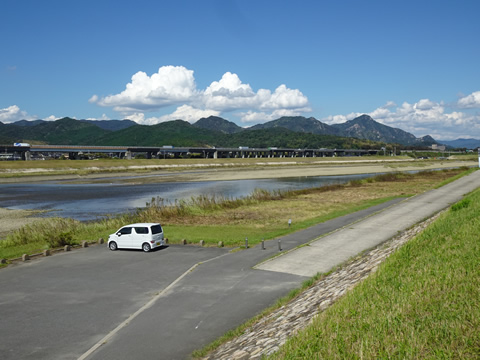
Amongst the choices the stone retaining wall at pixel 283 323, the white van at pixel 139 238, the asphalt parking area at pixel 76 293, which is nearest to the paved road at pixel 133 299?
the asphalt parking area at pixel 76 293

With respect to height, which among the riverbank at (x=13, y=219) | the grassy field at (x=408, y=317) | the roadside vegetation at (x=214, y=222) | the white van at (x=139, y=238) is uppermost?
the grassy field at (x=408, y=317)

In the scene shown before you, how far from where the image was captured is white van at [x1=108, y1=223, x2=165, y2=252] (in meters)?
27.5

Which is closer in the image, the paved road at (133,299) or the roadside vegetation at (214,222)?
the paved road at (133,299)

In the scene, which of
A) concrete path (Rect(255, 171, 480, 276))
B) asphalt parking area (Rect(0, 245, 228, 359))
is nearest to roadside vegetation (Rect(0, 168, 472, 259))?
asphalt parking area (Rect(0, 245, 228, 359))

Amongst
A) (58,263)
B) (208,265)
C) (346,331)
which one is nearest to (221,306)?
(208,265)

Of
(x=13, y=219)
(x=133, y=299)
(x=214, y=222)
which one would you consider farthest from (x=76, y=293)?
(x=13, y=219)

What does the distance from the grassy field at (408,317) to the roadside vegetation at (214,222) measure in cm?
1797

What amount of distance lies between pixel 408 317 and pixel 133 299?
12874mm

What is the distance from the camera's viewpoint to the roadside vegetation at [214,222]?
101 ft

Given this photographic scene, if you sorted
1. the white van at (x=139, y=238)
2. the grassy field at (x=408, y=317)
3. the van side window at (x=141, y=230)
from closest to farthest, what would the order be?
1. the grassy field at (x=408, y=317)
2. the white van at (x=139, y=238)
3. the van side window at (x=141, y=230)

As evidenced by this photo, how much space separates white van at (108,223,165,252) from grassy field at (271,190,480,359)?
60.6 ft

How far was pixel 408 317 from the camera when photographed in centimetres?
825

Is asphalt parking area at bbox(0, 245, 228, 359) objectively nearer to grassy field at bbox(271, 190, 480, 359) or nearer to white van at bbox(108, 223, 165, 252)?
white van at bbox(108, 223, 165, 252)

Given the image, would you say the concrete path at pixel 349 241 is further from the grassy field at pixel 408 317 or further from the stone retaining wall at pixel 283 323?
the grassy field at pixel 408 317
